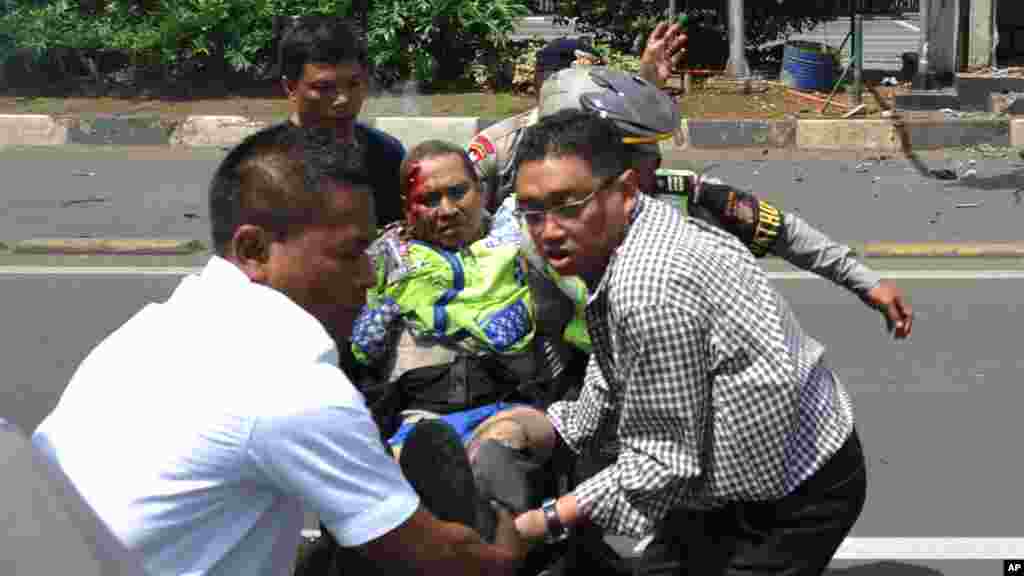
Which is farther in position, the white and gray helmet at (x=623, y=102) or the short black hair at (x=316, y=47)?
the short black hair at (x=316, y=47)

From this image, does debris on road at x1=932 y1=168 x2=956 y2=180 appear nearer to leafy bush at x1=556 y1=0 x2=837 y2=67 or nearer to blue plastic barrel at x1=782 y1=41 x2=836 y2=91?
blue plastic barrel at x1=782 y1=41 x2=836 y2=91

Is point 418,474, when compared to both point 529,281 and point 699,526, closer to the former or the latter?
point 699,526

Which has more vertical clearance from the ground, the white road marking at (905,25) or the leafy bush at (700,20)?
the leafy bush at (700,20)

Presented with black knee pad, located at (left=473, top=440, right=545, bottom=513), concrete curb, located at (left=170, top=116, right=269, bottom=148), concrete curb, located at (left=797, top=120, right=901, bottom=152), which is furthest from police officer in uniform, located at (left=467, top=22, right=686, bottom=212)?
concrete curb, located at (left=170, top=116, right=269, bottom=148)

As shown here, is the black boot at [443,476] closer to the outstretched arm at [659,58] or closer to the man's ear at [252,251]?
the man's ear at [252,251]

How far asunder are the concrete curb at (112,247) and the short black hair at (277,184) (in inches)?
267

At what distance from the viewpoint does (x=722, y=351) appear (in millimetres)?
2773

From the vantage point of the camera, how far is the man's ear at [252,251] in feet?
7.58

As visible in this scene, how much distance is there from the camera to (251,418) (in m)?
2.11

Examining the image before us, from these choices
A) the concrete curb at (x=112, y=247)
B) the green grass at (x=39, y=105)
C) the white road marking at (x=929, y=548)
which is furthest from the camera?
the green grass at (x=39, y=105)

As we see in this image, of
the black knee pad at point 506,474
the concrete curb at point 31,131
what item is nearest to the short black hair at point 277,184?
the black knee pad at point 506,474

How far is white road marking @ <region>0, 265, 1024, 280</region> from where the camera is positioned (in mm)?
8164

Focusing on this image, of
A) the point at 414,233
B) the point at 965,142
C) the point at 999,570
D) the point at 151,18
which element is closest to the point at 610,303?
the point at 414,233

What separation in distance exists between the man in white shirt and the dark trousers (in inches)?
32.9
